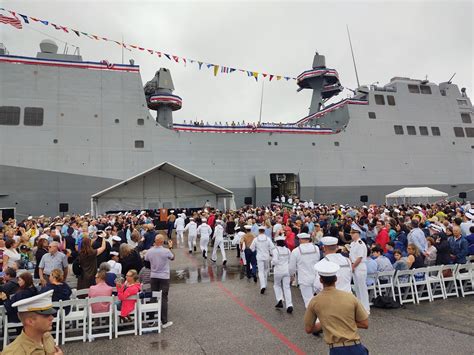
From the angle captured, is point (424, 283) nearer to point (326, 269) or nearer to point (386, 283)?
point (386, 283)

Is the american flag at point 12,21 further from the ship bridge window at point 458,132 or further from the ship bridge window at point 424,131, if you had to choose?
the ship bridge window at point 458,132

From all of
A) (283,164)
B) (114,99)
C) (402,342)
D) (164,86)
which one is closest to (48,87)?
(114,99)

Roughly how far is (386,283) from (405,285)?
1.30 ft

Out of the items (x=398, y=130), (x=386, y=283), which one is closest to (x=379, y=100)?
(x=398, y=130)

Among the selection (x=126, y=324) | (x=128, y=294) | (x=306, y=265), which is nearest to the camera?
(x=128, y=294)

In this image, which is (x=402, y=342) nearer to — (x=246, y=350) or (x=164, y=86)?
(x=246, y=350)

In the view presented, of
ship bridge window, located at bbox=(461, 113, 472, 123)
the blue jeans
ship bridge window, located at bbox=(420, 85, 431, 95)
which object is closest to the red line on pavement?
the blue jeans

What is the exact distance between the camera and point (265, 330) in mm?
5602

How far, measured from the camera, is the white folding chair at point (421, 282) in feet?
22.7

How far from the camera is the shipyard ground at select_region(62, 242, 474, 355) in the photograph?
16.1ft

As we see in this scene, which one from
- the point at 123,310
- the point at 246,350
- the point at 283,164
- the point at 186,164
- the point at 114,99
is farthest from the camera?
the point at 283,164

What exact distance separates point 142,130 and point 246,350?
19545 mm

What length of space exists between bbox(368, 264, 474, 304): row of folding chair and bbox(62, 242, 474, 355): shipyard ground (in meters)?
0.27

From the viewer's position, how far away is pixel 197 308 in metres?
6.94
